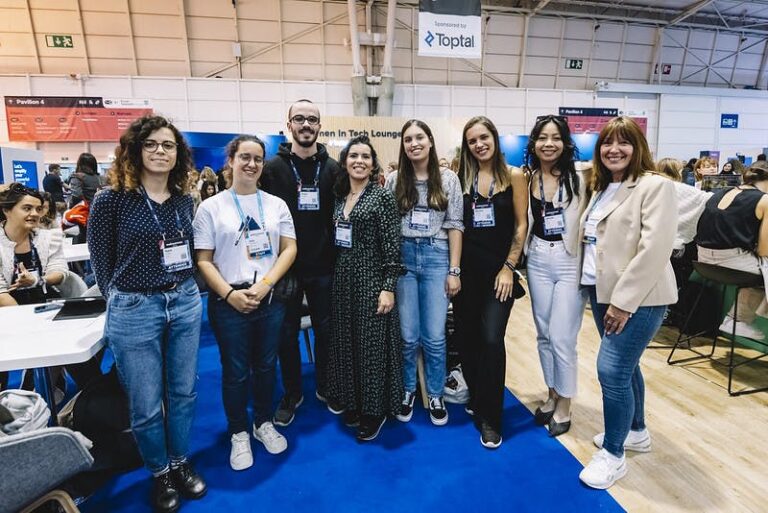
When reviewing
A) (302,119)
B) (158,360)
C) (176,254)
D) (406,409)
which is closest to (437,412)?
(406,409)

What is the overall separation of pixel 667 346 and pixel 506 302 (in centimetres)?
217

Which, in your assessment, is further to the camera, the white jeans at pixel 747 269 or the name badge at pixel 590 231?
the white jeans at pixel 747 269

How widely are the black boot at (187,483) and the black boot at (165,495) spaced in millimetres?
38

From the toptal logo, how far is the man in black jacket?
16.8 feet

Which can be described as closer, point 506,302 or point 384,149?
point 506,302

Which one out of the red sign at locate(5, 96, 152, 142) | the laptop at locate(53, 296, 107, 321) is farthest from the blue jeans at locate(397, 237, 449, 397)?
the red sign at locate(5, 96, 152, 142)

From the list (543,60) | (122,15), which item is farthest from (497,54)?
(122,15)

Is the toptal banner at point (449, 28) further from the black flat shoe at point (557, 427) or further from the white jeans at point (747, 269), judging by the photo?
the black flat shoe at point (557, 427)

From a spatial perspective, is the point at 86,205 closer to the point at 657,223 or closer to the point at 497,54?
the point at 657,223

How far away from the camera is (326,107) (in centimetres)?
1002

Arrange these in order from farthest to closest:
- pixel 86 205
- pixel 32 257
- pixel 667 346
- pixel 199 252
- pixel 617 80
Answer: pixel 617 80, pixel 86 205, pixel 667 346, pixel 32 257, pixel 199 252

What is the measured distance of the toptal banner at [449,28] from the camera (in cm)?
638

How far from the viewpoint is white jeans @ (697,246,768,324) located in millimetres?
2688

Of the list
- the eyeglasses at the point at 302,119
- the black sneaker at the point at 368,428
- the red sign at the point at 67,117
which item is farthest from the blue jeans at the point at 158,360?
the red sign at the point at 67,117
